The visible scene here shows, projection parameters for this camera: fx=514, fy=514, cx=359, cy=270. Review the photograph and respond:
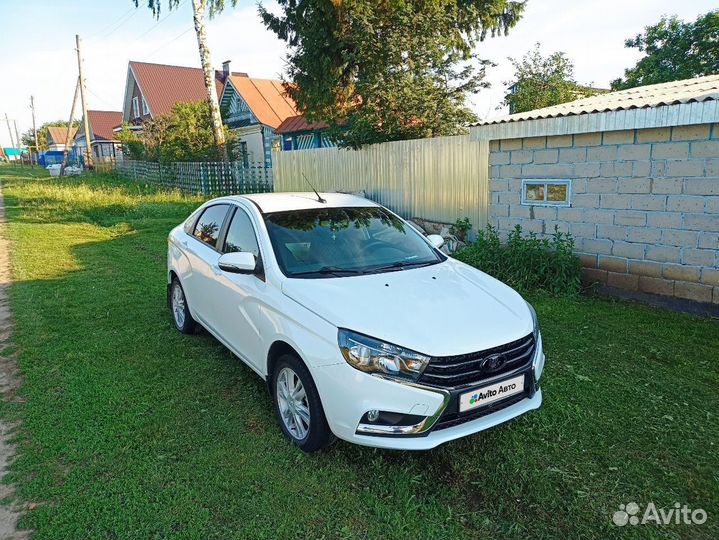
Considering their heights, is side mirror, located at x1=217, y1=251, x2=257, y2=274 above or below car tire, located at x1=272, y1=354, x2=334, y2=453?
above

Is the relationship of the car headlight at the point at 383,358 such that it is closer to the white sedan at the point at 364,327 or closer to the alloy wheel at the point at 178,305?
the white sedan at the point at 364,327

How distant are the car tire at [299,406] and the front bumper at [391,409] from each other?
113mm

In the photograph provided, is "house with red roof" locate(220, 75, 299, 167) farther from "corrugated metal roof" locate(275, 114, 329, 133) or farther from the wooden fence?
the wooden fence

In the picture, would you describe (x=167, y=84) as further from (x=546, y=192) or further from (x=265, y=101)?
(x=546, y=192)

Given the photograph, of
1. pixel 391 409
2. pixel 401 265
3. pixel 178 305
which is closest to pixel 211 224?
pixel 178 305

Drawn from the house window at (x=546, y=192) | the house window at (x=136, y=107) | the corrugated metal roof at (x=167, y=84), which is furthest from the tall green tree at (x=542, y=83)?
the house window at (x=136, y=107)

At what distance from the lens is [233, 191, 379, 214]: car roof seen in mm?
4262

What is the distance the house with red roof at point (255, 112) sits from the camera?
26766mm

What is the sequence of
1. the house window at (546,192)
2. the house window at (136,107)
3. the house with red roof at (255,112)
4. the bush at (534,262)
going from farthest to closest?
the house window at (136,107) < the house with red roof at (255,112) < the house window at (546,192) < the bush at (534,262)

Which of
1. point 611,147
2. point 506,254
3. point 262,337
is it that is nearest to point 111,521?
point 262,337

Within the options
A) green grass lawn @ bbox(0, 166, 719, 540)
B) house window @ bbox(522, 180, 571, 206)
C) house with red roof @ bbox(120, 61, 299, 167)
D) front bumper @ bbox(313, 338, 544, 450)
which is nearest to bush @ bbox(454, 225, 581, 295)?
house window @ bbox(522, 180, 571, 206)

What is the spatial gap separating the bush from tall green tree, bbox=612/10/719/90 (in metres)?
16.9

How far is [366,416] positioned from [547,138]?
571cm

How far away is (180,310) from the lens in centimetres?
547
